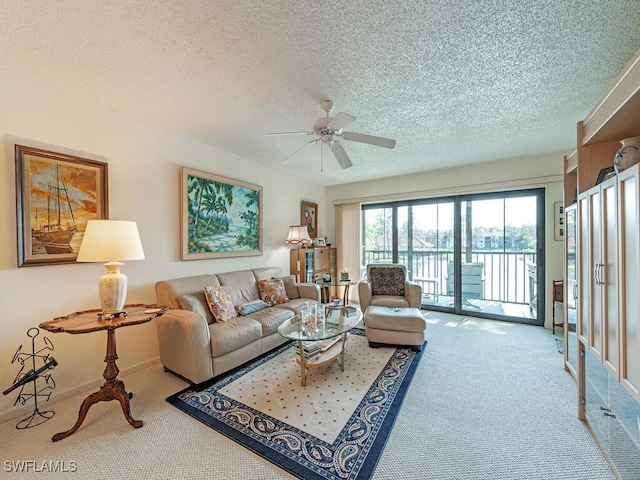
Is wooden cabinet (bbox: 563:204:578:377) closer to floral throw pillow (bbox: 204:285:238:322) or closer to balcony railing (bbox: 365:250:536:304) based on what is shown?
balcony railing (bbox: 365:250:536:304)

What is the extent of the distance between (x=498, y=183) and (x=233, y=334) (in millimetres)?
4296

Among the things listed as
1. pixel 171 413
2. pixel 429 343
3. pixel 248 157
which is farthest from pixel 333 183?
pixel 171 413

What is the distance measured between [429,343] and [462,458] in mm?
1741

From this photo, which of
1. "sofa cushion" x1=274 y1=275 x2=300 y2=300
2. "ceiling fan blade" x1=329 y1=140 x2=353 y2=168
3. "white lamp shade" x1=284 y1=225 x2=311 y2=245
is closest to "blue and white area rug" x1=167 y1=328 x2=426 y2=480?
"sofa cushion" x1=274 y1=275 x2=300 y2=300

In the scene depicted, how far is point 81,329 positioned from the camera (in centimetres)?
163

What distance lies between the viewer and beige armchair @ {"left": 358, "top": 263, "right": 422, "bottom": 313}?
3551 mm

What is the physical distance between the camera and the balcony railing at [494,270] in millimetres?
4059

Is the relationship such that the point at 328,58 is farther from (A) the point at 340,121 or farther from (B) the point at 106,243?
(B) the point at 106,243

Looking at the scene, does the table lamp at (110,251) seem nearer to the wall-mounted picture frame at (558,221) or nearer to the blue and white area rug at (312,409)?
the blue and white area rug at (312,409)

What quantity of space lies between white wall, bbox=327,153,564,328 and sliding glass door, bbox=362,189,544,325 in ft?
0.38

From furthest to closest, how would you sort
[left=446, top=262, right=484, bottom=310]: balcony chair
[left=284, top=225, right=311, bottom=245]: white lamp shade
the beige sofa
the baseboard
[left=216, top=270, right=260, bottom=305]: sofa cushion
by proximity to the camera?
[left=446, top=262, right=484, bottom=310]: balcony chair
[left=284, top=225, right=311, bottom=245]: white lamp shade
[left=216, top=270, right=260, bottom=305]: sofa cushion
the beige sofa
the baseboard

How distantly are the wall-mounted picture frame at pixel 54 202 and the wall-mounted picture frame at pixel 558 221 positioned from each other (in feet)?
18.1

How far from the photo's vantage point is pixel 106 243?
1.79 meters

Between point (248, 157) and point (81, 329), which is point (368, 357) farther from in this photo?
point (248, 157)
